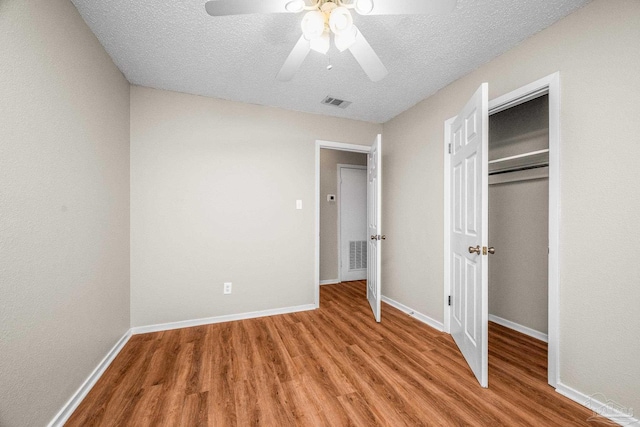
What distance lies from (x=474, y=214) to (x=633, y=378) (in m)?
1.13

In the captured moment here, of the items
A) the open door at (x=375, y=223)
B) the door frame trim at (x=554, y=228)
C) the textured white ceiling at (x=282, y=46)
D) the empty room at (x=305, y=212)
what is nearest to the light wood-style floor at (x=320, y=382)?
the empty room at (x=305, y=212)

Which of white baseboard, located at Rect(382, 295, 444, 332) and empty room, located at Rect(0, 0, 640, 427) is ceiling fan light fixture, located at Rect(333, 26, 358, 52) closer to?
empty room, located at Rect(0, 0, 640, 427)

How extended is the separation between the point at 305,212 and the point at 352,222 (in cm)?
166

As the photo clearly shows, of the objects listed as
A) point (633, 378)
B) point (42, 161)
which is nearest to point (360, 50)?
point (42, 161)

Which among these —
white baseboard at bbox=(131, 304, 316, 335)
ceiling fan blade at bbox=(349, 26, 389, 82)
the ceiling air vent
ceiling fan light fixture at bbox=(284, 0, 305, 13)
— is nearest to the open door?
the ceiling air vent

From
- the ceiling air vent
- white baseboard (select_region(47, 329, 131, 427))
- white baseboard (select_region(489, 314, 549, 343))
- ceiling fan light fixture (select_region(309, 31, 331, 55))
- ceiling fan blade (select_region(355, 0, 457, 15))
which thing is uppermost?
the ceiling air vent

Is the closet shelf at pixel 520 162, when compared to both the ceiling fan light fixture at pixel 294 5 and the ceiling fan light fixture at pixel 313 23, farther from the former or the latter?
the ceiling fan light fixture at pixel 294 5

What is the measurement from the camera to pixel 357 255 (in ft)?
15.0

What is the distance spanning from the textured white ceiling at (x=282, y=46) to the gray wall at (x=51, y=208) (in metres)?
0.31

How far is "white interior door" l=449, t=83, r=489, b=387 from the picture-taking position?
1647mm

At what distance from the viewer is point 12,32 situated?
1.10m

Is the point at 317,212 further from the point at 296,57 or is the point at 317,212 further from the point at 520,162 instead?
the point at 520,162

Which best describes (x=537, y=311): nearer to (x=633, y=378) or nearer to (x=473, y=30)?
(x=633, y=378)

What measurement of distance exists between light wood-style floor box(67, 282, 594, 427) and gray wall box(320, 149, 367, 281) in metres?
1.83
